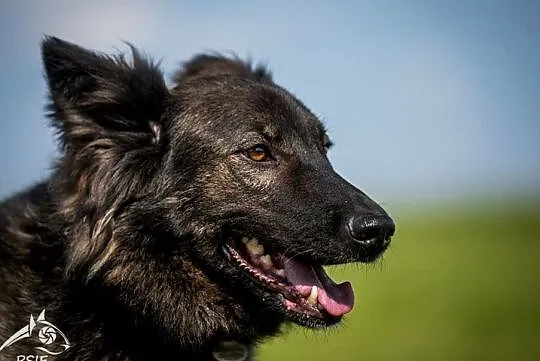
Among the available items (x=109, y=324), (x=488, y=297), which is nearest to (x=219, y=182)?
(x=109, y=324)

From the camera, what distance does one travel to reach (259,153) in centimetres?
621

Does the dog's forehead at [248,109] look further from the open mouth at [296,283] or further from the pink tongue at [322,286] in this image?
the pink tongue at [322,286]

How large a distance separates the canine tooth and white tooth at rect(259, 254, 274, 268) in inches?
1.2

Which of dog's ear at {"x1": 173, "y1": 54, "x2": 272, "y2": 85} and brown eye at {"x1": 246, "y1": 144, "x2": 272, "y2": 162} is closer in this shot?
brown eye at {"x1": 246, "y1": 144, "x2": 272, "y2": 162}

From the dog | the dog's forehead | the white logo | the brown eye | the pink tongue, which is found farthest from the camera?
the dog's forehead

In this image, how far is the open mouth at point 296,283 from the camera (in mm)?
5938

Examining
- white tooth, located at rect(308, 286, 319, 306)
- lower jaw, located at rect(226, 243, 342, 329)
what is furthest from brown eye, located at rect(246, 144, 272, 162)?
white tooth, located at rect(308, 286, 319, 306)

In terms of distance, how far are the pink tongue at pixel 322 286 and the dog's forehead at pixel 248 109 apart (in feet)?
3.04

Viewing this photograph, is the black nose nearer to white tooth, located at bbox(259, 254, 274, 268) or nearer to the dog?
the dog

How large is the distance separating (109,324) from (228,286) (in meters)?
0.83

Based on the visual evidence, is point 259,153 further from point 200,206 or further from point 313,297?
point 313,297

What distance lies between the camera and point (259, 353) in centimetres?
682

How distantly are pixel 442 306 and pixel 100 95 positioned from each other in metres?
13.2

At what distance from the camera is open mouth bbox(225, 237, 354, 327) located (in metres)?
5.94
